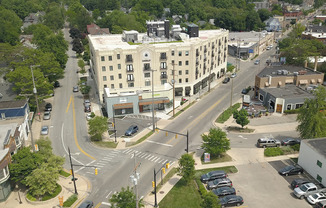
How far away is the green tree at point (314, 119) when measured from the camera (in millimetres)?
55312

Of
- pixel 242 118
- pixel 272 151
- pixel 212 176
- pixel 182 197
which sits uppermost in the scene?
pixel 242 118

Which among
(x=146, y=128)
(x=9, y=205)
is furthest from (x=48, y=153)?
(x=146, y=128)

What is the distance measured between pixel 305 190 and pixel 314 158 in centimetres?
675

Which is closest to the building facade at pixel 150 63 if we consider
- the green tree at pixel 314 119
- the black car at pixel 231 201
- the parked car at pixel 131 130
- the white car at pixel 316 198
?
the parked car at pixel 131 130

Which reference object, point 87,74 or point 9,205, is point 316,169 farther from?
point 87,74

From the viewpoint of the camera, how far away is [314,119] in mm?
55469

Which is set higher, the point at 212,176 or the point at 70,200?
the point at 212,176

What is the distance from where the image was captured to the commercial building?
4788 centimetres

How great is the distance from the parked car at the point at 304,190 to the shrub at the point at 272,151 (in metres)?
10.9

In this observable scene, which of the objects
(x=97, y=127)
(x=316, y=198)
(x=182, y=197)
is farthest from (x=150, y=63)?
(x=316, y=198)

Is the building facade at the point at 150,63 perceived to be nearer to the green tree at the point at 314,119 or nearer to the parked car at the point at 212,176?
the green tree at the point at 314,119

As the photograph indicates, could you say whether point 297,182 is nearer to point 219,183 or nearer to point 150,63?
point 219,183

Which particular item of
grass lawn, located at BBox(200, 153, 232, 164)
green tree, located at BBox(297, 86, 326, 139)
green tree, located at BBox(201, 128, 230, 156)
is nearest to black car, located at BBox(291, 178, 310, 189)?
green tree, located at BBox(297, 86, 326, 139)

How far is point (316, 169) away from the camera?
49.2 meters
